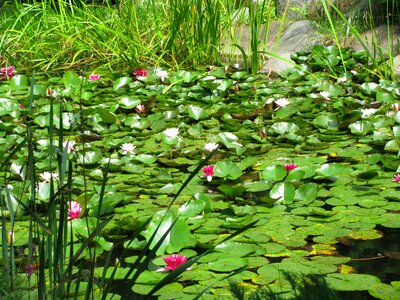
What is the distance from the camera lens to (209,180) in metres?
3.01

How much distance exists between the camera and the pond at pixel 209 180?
2.05 metres

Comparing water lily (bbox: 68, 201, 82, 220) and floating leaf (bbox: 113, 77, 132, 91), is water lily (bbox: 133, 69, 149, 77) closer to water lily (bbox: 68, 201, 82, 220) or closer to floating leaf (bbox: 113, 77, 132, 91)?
floating leaf (bbox: 113, 77, 132, 91)

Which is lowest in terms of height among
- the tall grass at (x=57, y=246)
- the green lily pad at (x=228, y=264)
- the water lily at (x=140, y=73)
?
the water lily at (x=140, y=73)

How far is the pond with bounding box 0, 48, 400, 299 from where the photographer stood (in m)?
2.05

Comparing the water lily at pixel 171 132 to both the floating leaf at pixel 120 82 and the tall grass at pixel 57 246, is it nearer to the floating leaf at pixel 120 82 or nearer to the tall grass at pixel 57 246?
the tall grass at pixel 57 246

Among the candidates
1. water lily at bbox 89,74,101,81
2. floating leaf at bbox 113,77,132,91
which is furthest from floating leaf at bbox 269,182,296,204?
water lily at bbox 89,74,101,81

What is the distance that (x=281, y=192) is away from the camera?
2783 millimetres

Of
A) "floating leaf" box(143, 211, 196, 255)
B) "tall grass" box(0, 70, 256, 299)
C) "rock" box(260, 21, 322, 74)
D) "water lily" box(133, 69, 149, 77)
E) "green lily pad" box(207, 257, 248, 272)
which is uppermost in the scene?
"tall grass" box(0, 70, 256, 299)

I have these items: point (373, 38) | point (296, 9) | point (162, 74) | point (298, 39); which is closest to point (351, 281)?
point (162, 74)

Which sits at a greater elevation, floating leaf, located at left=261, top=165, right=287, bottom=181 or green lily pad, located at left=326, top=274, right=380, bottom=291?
floating leaf, located at left=261, top=165, right=287, bottom=181

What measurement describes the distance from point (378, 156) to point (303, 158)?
0.33m

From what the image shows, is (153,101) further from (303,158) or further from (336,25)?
(336,25)

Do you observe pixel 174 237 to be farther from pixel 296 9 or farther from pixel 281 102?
pixel 296 9

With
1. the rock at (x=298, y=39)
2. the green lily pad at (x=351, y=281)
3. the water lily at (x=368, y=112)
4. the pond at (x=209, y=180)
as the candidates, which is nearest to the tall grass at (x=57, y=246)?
the pond at (x=209, y=180)
